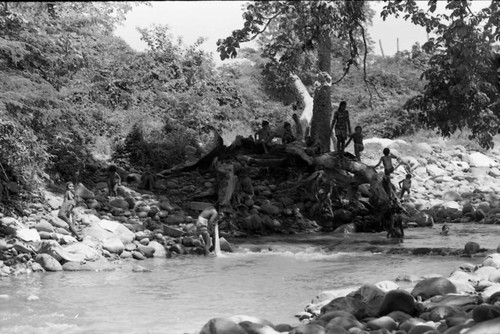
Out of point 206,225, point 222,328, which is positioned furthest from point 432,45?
point 206,225

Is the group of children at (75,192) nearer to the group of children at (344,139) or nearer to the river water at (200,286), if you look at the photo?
the river water at (200,286)

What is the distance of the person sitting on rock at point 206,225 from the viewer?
13836mm

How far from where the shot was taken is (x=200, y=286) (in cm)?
1052

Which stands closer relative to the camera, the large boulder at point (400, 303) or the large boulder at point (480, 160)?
the large boulder at point (400, 303)

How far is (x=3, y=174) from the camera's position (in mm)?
13562

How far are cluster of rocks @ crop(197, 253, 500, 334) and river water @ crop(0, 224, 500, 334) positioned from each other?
0.72m

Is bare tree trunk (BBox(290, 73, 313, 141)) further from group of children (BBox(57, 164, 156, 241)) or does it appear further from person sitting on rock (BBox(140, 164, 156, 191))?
person sitting on rock (BBox(140, 164, 156, 191))

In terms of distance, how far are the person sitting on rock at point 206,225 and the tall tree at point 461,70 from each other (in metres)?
4.40

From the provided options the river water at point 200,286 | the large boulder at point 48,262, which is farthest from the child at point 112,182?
the large boulder at point 48,262

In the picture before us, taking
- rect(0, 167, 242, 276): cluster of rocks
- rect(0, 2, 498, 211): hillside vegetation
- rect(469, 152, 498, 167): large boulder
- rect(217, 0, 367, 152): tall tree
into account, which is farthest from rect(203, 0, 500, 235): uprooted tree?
rect(469, 152, 498, 167): large boulder

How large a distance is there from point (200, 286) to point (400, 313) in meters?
4.29

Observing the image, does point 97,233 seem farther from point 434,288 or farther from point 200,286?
point 434,288

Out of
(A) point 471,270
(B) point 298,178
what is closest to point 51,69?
(B) point 298,178

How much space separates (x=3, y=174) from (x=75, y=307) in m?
5.55
